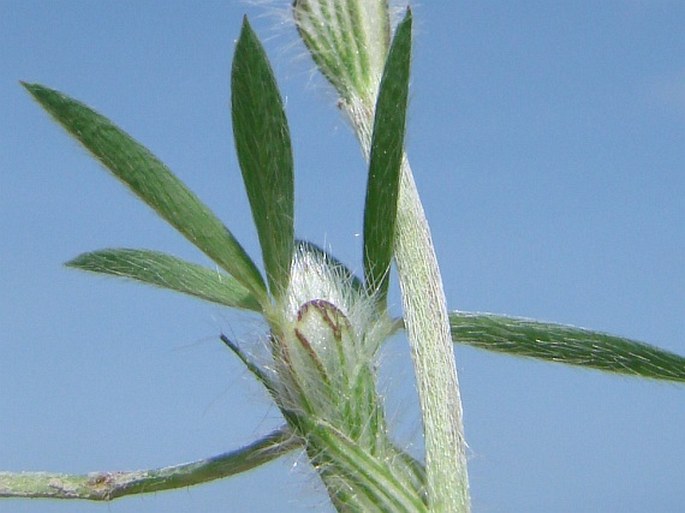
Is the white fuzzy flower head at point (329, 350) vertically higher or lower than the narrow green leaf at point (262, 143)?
lower

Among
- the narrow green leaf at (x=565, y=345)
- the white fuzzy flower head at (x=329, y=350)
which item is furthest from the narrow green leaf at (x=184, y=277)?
the narrow green leaf at (x=565, y=345)

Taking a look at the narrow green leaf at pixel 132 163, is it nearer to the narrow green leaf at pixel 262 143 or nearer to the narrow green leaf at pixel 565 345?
the narrow green leaf at pixel 262 143

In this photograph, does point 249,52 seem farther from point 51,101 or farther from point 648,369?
point 648,369

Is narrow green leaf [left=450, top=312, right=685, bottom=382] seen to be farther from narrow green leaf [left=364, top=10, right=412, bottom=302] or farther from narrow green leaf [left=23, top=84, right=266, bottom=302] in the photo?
narrow green leaf [left=23, top=84, right=266, bottom=302]

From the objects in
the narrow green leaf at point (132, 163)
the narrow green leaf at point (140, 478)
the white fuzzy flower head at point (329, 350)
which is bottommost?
the narrow green leaf at point (140, 478)

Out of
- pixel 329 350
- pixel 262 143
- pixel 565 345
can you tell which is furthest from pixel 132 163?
pixel 565 345

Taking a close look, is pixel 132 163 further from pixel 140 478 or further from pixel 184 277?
pixel 140 478

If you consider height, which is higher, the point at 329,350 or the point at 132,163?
the point at 132,163

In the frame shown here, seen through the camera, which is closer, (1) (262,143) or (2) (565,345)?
(1) (262,143)
